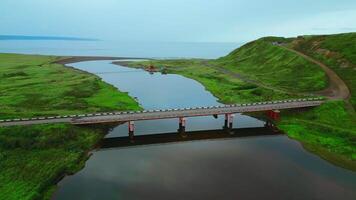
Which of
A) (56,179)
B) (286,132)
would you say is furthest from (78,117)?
(286,132)

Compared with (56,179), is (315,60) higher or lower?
higher

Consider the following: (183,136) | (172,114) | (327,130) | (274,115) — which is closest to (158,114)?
(172,114)

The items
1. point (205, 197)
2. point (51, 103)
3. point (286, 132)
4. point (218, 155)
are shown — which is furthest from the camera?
point (51, 103)

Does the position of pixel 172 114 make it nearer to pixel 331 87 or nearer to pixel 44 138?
pixel 44 138

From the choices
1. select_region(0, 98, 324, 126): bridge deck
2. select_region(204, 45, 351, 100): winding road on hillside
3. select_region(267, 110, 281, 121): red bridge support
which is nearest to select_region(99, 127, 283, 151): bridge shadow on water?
select_region(0, 98, 324, 126): bridge deck

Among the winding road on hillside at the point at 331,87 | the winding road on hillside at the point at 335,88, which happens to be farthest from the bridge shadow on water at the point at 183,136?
the winding road on hillside at the point at 335,88

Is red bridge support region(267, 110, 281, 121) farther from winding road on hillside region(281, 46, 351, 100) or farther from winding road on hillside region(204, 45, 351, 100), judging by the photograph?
winding road on hillside region(281, 46, 351, 100)

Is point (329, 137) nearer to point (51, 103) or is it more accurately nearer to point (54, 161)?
point (54, 161)
